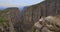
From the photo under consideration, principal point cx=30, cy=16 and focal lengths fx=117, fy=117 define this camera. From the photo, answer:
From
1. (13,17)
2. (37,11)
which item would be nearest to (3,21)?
(13,17)

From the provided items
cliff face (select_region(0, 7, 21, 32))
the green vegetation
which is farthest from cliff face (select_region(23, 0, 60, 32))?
the green vegetation

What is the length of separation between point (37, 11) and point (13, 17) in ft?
1.11

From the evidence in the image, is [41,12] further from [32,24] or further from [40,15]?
[32,24]

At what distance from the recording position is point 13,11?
159 centimetres

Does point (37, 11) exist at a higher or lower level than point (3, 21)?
higher

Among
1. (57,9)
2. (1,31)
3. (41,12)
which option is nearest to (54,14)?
(57,9)

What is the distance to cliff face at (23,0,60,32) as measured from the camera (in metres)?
1.49

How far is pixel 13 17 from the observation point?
1.60 meters

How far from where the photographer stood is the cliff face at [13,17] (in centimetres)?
157

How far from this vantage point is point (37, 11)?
1.57m

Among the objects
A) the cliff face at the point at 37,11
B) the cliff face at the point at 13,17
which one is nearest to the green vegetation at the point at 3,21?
the cliff face at the point at 13,17

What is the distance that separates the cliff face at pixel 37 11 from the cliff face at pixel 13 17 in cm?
10

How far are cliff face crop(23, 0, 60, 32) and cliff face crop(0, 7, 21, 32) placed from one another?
10cm

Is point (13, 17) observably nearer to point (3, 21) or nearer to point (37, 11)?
point (3, 21)
